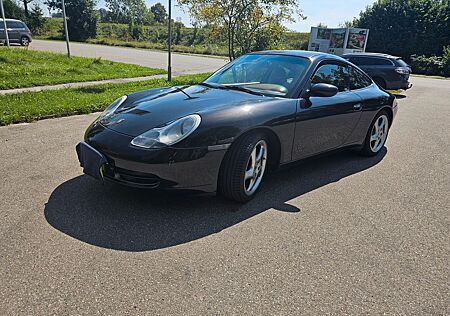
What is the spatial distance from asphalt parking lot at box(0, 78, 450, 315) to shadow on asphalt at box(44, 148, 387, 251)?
0.01m

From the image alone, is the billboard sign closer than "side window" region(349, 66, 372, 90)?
No

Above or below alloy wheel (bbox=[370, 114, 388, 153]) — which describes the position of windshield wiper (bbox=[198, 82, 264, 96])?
above

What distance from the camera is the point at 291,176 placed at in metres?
4.35

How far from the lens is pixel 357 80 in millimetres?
4965

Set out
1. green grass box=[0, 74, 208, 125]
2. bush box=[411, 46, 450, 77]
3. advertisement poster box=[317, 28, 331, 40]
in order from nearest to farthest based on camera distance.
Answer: green grass box=[0, 74, 208, 125] → advertisement poster box=[317, 28, 331, 40] → bush box=[411, 46, 450, 77]

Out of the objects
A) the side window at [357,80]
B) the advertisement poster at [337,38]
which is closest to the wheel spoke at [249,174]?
the side window at [357,80]

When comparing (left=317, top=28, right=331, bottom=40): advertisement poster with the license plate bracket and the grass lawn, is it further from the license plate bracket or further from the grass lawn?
the license plate bracket

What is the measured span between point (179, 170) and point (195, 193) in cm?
28

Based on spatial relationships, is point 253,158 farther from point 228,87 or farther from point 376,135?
point 376,135

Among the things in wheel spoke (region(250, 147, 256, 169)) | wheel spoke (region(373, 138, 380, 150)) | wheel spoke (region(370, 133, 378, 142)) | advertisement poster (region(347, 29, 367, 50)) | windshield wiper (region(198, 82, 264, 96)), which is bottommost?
wheel spoke (region(373, 138, 380, 150))

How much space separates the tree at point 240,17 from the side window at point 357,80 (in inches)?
357

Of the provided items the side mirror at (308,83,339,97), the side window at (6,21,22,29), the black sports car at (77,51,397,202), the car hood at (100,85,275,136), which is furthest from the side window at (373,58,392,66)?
the side window at (6,21,22,29)

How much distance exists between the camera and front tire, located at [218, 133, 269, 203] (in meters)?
3.27

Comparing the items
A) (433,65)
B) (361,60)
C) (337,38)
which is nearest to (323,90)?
(361,60)
